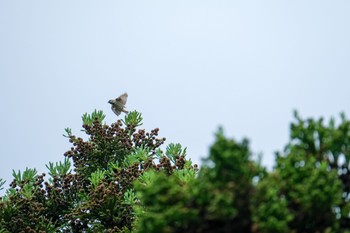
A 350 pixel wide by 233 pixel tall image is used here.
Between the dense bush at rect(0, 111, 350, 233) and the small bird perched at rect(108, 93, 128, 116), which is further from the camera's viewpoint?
the small bird perched at rect(108, 93, 128, 116)

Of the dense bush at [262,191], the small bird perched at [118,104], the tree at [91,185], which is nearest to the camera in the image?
the dense bush at [262,191]

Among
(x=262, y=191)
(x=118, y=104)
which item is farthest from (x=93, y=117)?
(x=262, y=191)

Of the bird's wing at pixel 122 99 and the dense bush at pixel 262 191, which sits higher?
the bird's wing at pixel 122 99

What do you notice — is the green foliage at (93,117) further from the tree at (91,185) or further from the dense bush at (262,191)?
the dense bush at (262,191)

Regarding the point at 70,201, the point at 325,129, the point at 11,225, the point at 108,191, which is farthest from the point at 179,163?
the point at 325,129

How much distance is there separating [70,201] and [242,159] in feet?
37.6

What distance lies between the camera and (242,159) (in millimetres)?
8961

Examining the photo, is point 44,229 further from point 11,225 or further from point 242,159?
point 242,159

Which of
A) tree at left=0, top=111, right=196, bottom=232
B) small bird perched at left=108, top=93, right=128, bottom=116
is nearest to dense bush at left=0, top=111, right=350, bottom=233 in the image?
tree at left=0, top=111, right=196, bottom=232

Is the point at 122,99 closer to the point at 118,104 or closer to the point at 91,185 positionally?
the point at 118,104

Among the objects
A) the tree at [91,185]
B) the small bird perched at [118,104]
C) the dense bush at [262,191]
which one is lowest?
the dense bush at [262,191]

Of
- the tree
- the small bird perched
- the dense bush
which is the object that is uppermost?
the small bird perched

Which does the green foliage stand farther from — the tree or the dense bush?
the dense bush

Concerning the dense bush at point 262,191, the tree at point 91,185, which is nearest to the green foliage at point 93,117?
the tree at point 91,185
